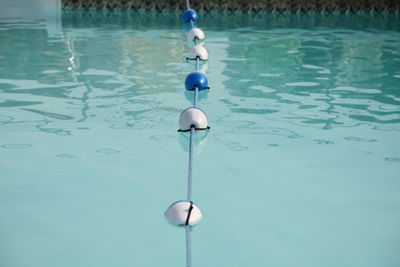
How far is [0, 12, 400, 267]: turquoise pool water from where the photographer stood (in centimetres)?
373

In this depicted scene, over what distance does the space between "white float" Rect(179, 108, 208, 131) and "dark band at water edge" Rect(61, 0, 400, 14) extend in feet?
44.2

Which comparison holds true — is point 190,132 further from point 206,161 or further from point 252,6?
point 252,6

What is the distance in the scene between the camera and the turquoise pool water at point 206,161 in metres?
3.73

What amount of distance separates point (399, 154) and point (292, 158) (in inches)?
45.1

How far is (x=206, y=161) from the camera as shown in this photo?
526cm

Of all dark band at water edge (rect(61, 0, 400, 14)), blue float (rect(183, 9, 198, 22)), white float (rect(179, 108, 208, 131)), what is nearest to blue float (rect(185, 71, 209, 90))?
white float (rect(179, 108, 208, 131))

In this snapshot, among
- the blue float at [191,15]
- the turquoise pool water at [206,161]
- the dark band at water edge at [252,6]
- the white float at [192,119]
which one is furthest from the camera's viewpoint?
the dark band at water edge at [252,6]

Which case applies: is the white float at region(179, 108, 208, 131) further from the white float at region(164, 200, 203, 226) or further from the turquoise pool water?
the white float at region(164, 200, 203, 226)

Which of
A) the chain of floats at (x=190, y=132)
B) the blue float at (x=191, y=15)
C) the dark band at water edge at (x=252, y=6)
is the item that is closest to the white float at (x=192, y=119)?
the chain of floats at (x=190, y=132)

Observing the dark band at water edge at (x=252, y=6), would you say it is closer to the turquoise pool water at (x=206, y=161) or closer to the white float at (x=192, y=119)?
the turquoise pool water at (x=206, y=161)

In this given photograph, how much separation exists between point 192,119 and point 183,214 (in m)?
2.04

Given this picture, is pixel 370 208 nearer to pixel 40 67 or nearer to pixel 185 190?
pixel 185 190

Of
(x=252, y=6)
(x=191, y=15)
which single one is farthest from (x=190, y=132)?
(x=252, y=6)

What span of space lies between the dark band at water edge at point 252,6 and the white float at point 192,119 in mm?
13466
